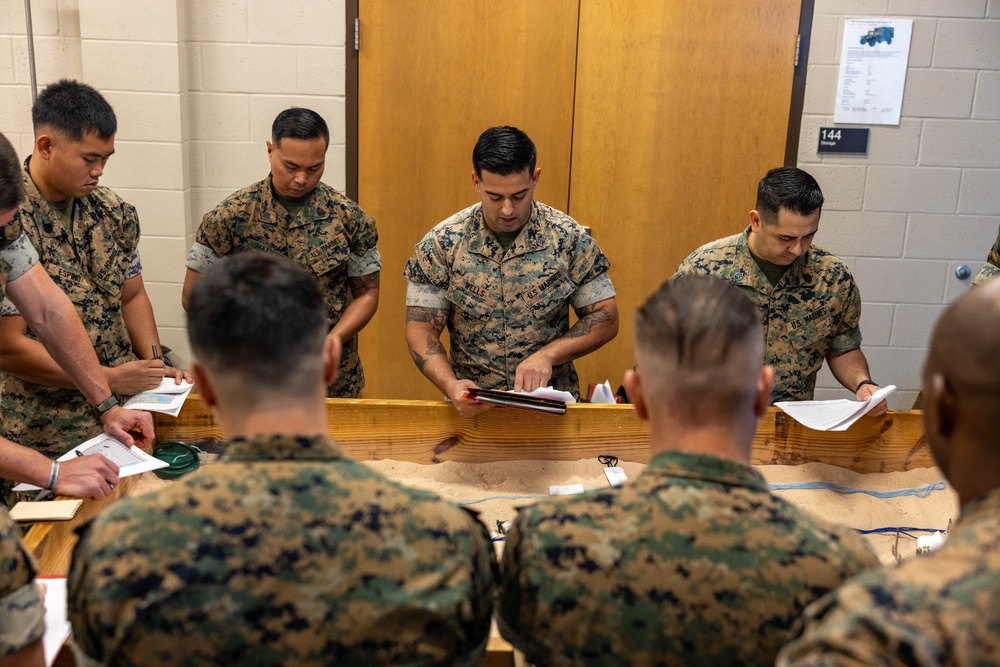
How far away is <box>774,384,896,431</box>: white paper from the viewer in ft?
8.45

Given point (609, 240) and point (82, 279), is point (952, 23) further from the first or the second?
point (82, 279)

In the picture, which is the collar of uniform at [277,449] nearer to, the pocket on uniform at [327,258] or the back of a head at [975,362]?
the back of a head at [975,362]

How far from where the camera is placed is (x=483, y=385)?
3.17 m

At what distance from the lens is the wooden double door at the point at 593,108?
13.4 ft

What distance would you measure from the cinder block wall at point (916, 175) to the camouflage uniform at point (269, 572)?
3420 mm

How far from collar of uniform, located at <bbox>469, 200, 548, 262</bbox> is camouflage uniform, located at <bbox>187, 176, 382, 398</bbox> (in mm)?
514

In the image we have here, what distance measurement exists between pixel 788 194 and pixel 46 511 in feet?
6.97

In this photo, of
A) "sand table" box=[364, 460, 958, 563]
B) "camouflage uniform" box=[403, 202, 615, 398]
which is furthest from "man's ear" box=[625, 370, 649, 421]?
"camouflage uniform" box=[403, 202, 615, 398]

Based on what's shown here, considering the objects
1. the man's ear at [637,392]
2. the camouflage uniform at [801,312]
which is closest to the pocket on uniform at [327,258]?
the camouflage uniform at [801,312]

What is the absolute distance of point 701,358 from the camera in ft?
4.63

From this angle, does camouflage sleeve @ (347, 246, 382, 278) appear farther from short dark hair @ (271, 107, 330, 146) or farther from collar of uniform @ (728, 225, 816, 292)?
collar of uniform @ (728, 225, 816, 292)

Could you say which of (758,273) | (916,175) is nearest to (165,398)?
(758,273)

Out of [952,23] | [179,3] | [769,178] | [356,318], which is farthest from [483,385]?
[952,23]

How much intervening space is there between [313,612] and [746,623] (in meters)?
0.57
